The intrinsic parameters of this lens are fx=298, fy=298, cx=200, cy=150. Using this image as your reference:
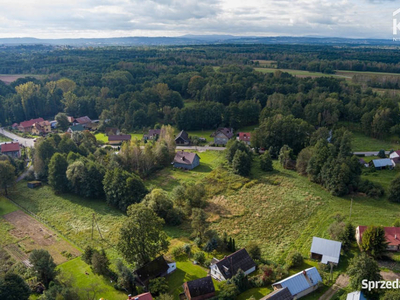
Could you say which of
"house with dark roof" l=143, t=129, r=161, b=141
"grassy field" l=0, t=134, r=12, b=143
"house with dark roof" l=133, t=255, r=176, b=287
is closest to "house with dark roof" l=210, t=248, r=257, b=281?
"house with dark roof" l=133, t=255, r=176, b=287

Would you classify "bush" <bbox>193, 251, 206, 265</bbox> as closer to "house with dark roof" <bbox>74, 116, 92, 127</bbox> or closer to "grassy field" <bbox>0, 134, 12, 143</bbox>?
"grassy field" <bbox>0, 134, 12, 143</bbox>

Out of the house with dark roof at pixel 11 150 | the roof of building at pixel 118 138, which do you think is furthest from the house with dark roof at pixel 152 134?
the house with dark roof at pixel 11 150

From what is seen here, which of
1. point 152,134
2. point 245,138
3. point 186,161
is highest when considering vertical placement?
point 245,138

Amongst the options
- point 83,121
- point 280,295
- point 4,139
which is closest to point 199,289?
point 280,295

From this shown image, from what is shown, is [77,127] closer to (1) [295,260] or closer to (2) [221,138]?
(2) [221,138]

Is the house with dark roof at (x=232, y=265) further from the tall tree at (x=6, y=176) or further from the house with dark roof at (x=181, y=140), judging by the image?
the house with dark roof at (x=181, y=140)
